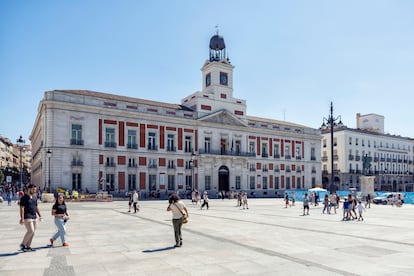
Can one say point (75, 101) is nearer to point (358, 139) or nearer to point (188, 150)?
point (188, 150)

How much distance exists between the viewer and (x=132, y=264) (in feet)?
27.6

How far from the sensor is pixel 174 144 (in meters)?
50.2

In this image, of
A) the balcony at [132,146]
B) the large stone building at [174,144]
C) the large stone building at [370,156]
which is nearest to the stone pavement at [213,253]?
the large stone building at [174,144]

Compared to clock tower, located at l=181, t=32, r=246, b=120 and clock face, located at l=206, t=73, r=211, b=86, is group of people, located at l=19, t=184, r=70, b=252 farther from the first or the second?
clock face, located at l=206, t=73, r=211, b=86

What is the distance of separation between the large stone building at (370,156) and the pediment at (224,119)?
78.7ft

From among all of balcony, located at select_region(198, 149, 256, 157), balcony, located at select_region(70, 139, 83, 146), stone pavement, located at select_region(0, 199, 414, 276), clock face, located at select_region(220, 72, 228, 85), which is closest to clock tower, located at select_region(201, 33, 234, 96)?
clock face, located at select_region(220, 72, 228, 85)

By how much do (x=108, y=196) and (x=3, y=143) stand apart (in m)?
70.7

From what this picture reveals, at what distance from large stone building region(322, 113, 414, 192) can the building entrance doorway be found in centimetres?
2583

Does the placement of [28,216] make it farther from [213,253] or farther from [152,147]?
[152,147]

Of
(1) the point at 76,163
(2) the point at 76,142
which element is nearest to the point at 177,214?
(1) the point at 76,163

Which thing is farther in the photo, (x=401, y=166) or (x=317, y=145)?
(x=401, y=166)

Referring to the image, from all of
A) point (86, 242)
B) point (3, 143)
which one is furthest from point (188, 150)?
point (3, 143)

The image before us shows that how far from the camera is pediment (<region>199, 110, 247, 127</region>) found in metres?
53.5

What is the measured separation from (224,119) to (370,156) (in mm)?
37975
